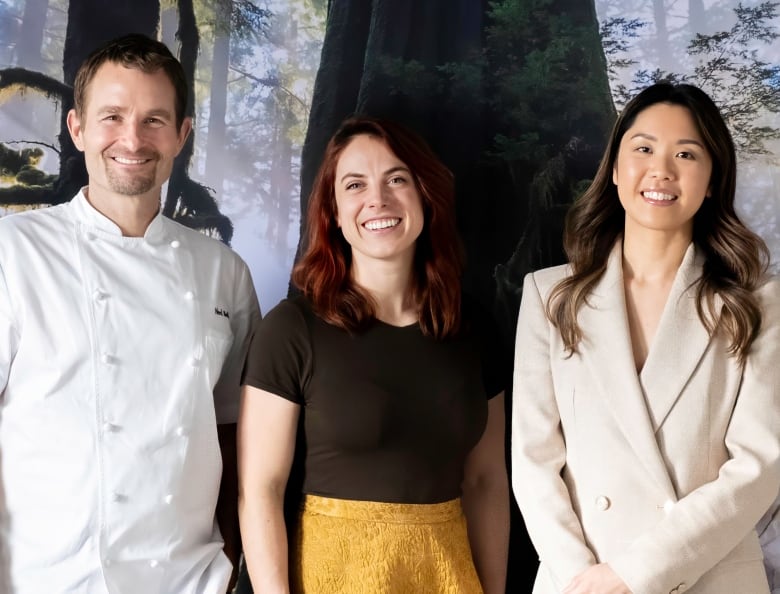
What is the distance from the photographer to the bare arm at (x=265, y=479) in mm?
2002

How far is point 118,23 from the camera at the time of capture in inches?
95.6

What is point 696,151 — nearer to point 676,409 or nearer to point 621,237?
point 621,237

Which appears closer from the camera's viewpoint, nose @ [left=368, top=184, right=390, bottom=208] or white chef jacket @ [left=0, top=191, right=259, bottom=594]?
white chef jacket @ [left=0, top=191, right=259, bottom=594]

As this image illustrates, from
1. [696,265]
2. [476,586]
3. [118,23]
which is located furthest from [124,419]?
[696,265]

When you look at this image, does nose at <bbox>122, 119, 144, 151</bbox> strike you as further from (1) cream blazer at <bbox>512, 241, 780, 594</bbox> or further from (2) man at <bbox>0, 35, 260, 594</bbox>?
(1) cream blazer at <bbox>512, 241, 780, 594</bbox>

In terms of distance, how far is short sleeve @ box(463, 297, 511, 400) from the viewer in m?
2.24

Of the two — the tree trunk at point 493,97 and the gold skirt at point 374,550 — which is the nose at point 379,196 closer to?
the tree trunk at point 493,97

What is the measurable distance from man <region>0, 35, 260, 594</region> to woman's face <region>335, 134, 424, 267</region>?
37 cm

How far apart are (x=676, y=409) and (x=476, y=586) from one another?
640 millimetres

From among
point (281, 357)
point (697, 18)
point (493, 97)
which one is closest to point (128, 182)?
point (281, 357)

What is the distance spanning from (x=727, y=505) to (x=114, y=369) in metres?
1.32

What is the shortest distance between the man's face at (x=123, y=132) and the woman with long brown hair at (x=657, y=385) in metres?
0.96

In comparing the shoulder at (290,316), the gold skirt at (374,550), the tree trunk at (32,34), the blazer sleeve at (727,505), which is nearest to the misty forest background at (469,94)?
the tree trunk at (32,34)

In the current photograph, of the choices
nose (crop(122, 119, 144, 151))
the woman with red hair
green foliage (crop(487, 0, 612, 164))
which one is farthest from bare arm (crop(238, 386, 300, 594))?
green foliage (crop(487, 0, 612, 164))
